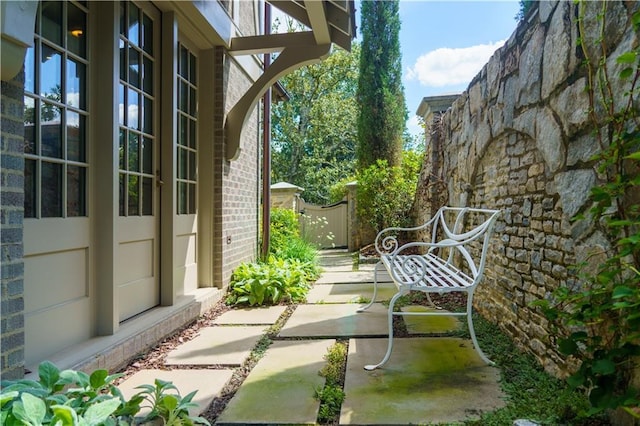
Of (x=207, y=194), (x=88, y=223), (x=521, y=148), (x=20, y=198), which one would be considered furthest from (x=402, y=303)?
(x=20, y=198)

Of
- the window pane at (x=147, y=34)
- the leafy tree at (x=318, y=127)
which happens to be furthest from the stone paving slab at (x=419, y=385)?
the leafy tree at (x=318, y=127)

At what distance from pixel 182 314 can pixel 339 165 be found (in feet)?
50.8

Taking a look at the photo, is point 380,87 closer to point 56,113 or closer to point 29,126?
point 56,113

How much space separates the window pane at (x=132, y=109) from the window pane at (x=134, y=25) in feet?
1.19

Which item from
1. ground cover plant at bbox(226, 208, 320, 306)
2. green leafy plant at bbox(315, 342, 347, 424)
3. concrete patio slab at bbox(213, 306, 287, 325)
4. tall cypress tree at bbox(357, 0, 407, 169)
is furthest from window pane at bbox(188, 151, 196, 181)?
tall cypress tree at bbox(357, 0, 407, 169)

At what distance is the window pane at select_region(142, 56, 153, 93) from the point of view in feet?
10.00

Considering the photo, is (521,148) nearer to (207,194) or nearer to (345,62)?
(207,194)

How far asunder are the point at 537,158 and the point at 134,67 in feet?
8.71

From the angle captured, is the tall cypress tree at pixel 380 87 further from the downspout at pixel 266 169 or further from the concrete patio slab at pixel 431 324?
the concrete patio slab at pixel 431 324

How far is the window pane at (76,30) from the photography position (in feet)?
7.51

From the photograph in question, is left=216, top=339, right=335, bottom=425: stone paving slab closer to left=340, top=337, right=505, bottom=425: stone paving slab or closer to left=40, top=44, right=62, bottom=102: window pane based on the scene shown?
left=340, top=337, right=505, bottom=425: stone paving slab

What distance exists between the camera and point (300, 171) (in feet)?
58.8

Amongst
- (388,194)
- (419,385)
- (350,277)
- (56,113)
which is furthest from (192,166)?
(388,194)

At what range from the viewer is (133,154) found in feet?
9.42
